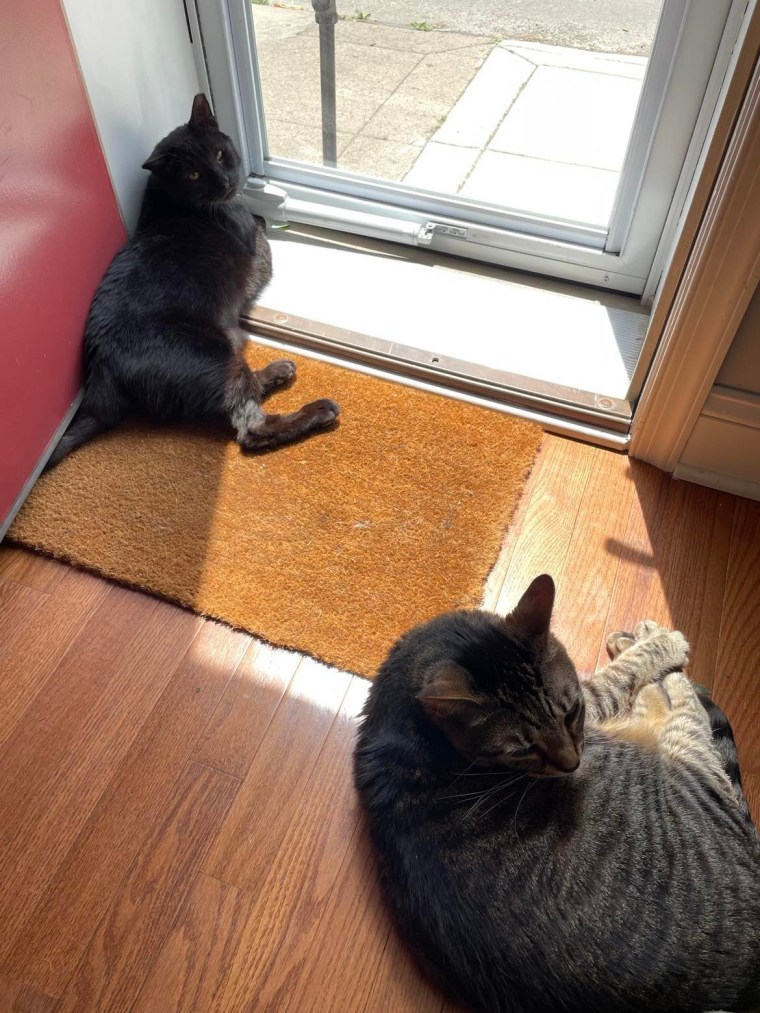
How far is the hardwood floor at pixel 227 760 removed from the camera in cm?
116

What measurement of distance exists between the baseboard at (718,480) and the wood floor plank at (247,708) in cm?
105

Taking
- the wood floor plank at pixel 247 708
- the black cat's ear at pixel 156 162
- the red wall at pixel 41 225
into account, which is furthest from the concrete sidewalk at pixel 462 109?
the wood floor plank at pixel 247 708

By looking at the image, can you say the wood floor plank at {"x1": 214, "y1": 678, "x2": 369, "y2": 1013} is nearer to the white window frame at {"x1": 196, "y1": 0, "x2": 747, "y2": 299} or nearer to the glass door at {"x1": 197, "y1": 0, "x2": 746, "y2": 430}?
the glass door at {"x1": 197, "y1": 0, "x2": 746, "y2": 430}

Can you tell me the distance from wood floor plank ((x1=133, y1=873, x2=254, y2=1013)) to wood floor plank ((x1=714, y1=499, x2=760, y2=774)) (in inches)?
37.6

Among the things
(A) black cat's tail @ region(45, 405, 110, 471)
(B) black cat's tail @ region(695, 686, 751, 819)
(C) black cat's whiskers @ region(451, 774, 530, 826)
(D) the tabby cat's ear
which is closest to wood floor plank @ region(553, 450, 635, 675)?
(B) black cat's tail @ region(695, 686, 751, 819)

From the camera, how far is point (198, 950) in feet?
3.84

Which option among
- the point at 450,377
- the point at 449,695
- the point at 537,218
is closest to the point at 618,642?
the point at 449,695

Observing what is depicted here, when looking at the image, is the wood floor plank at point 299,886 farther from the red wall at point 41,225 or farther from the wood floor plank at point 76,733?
the red wall at point 41,225

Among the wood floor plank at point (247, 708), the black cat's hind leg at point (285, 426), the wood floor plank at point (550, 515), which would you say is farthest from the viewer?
the black cat's hind leg at point (285, 426)

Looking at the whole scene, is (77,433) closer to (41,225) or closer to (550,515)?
(41,225)

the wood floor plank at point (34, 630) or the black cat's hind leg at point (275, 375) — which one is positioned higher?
the black cat's hind leg at point (275, 375)

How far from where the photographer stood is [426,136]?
7.27ft

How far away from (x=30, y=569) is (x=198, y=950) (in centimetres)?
91

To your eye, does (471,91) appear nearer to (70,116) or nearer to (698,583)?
(70,116)
